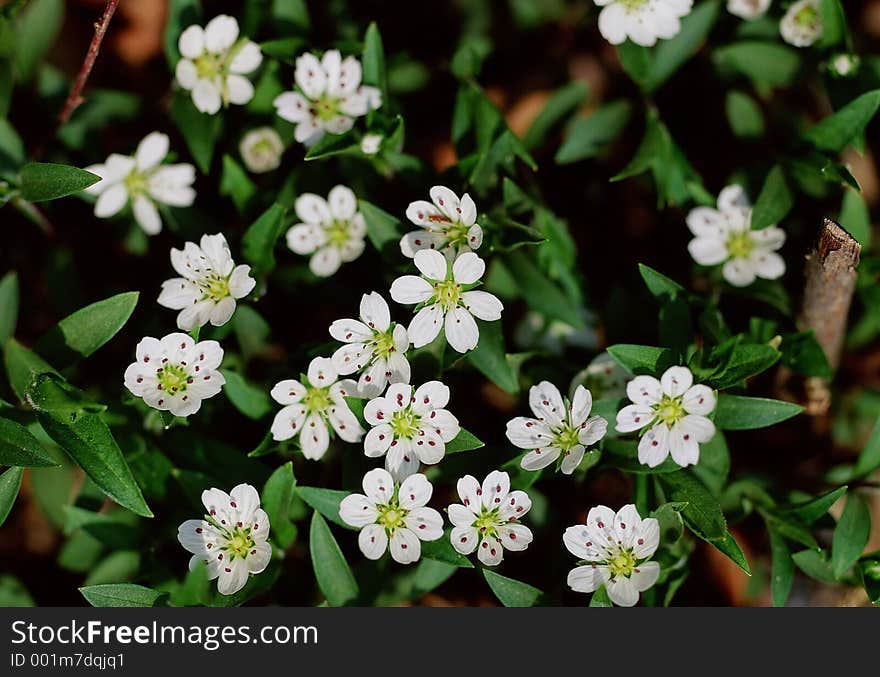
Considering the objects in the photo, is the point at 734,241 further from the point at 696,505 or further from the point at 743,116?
the point at 696,505

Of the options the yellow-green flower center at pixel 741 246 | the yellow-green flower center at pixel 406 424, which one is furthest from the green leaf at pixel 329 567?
the yellow-green flower center at pixel 741 246

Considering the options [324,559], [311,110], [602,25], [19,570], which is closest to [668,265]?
[602,25]

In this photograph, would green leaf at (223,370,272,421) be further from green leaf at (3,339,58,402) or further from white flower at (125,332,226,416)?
green leaf at (3,339,58,402)

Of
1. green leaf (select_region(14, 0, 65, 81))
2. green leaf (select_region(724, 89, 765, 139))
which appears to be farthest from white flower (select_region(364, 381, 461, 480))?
green leaf (select_region(14, 0, 65, 81))

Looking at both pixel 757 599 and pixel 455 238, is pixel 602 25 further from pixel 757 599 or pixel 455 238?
pixel 757 599

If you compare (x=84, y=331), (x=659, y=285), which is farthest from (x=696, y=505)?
(x=84, y=331)
